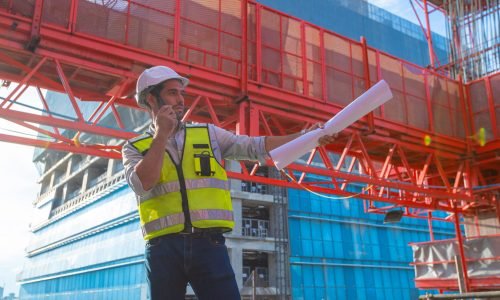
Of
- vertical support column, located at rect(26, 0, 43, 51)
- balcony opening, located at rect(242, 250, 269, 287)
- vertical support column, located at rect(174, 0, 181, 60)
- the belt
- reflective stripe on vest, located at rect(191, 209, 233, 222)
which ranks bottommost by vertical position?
the belt

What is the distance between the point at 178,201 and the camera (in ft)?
8.53

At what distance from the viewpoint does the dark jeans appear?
2523 mm

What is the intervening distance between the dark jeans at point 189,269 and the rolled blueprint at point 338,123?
672mm

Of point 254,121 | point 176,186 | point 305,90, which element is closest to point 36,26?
point 254,121

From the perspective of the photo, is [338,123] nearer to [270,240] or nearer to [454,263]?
[454,263]

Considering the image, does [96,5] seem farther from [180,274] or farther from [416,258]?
[416,258]

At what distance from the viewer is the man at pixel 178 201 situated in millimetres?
2508

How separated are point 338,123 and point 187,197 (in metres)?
1.00

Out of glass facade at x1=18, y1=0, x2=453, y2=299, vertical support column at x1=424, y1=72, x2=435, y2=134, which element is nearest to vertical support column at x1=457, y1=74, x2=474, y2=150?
vertical support column at x1=424, y1=72, x2=435, y2=134

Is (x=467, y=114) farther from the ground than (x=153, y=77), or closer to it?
farther from the ground

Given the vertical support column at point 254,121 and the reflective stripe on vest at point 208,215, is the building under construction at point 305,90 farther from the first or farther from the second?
the reflective stripe on vest at point 208,215

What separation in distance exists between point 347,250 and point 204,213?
3964cm

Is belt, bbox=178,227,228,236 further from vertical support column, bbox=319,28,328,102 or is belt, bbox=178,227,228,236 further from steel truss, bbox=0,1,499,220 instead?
vertical support column, bbox=319,28,328,102

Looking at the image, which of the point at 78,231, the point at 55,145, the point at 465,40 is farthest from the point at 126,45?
the point at 78,231
